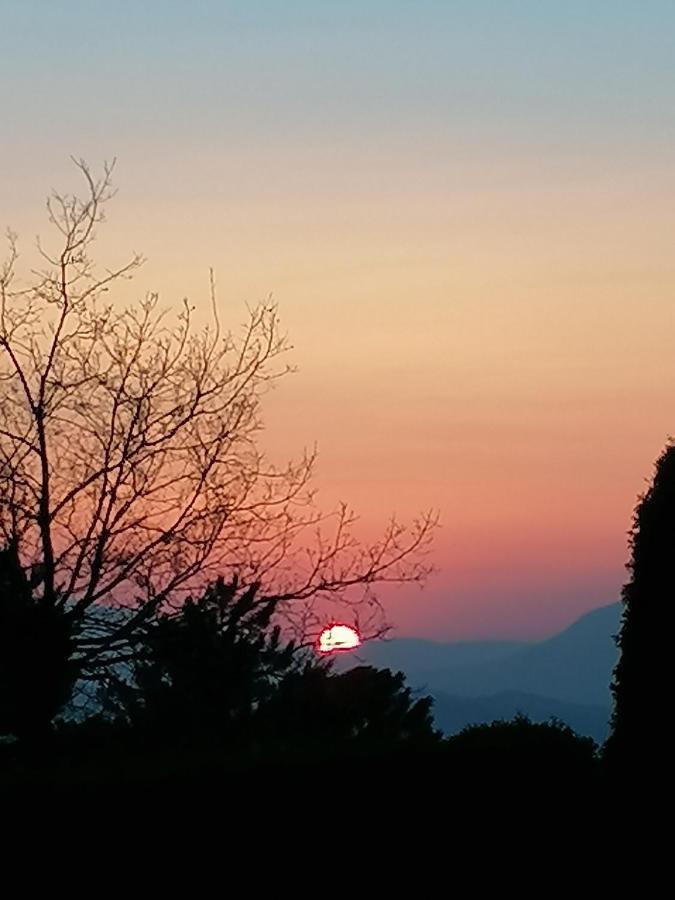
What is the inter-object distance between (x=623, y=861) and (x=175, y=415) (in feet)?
18.9

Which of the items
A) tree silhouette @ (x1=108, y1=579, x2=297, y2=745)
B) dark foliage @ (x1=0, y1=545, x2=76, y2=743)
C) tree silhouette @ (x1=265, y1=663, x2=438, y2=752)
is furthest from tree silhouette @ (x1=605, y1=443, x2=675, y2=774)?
tree silhouette @ (x1=265, y1=663, x2=438, y2=752)

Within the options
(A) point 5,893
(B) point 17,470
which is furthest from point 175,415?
(A) point 5,893

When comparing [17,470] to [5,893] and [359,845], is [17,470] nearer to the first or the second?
[359,845]

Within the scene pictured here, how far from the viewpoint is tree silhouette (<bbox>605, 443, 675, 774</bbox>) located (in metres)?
11.9

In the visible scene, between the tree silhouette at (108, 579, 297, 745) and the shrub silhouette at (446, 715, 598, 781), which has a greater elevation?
the tree silhouette at (108, 579, 297, 745)

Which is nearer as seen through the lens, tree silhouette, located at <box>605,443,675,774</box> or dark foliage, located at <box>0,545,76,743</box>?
tree silhouette, located at <box>605,443,675,774</box>

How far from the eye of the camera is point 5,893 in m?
8.71

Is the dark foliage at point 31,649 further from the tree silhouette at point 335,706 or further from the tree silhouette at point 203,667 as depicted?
the tree silhouette at point 335,706

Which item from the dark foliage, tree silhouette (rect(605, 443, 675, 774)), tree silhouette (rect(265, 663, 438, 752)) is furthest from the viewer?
tree silhouette (rect(265, 663, 438, 752))

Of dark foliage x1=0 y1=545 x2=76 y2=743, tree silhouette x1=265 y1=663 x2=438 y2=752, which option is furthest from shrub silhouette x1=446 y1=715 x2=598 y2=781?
tree silhouette x1=265 y1=663 x2=438 y2=752

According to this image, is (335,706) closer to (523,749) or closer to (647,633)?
(523,749)

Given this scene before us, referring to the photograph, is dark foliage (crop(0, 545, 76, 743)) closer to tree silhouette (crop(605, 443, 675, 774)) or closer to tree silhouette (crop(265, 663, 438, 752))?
tree silhouette (crop(265, 663, 438, 752))

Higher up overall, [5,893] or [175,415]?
[175,415]

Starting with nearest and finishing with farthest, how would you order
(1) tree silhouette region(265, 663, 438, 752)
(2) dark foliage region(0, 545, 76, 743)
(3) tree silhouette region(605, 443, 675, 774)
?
(3) tree silhouette region(605, 443, 675, 774), (2) dark foliage region(0, 545, 76, 743), (1) tree silhouette region(265, 663, 438, 752)
